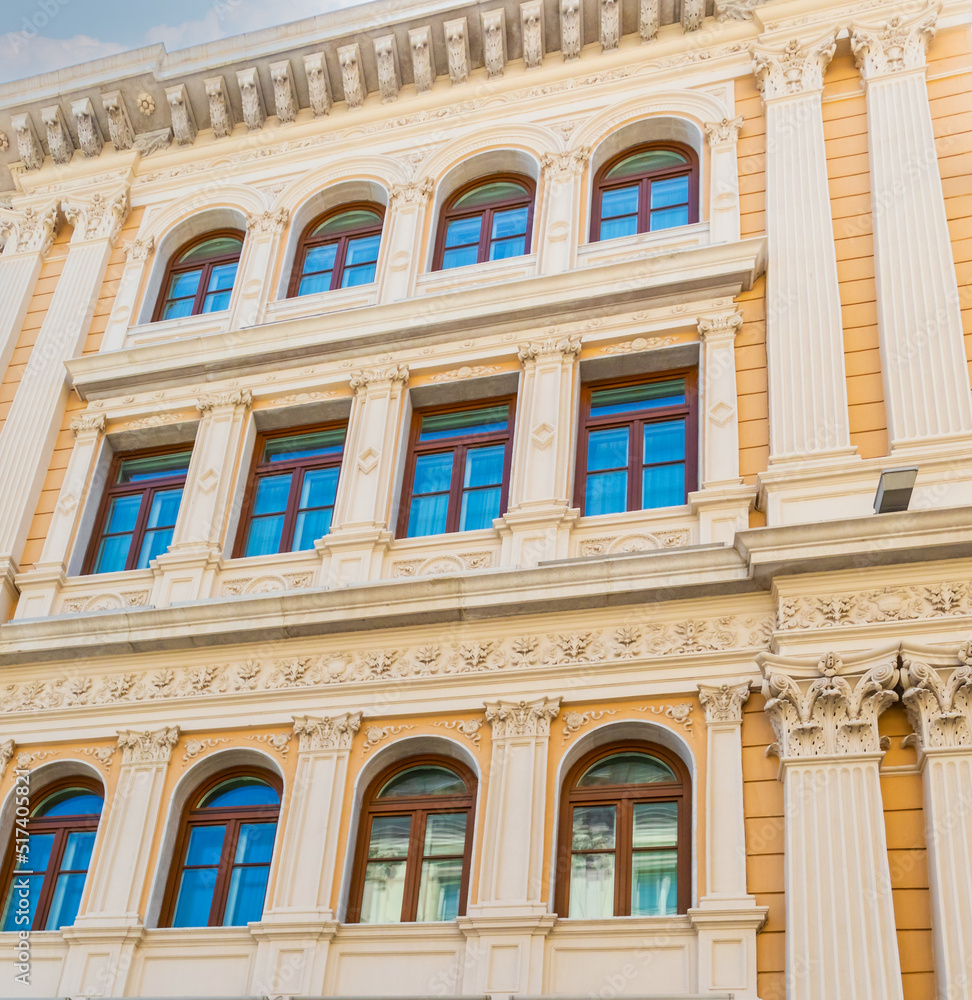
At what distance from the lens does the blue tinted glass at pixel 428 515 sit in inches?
539

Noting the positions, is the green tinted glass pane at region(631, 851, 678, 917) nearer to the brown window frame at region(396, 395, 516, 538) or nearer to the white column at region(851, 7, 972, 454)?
the brown window frame at region(396, 395, 516, 538)

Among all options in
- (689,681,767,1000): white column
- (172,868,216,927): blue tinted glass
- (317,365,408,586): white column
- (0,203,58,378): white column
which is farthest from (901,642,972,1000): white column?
(0,203,58,378): white column

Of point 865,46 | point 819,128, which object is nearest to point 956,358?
point 819,128

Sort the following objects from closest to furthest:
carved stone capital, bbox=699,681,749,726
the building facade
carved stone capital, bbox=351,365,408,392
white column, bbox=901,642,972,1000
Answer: white column, bbox=901,642,972,1000 → the building facade → carved stone capital, bbox=699,681,749,726 → carved stone capital, bbox=351,365,408,392

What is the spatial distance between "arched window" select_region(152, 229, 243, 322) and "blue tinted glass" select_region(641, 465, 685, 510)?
7.04m

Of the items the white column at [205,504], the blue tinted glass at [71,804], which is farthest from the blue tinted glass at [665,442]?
the blue tinted glass at [71,804]

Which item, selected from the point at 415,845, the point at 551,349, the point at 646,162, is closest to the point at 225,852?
the point at 415,845

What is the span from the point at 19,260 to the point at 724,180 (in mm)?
10434

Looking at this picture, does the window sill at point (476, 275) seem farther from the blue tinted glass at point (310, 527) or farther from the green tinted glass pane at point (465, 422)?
the blue tinted glass at point (310, 527)

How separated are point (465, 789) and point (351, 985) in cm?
206

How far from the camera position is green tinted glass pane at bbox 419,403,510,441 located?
14523mm

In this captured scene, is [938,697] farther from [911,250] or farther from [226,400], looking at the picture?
[226,400]

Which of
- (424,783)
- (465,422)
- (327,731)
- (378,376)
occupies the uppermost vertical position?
(378,376)

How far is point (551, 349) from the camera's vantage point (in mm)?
14188
